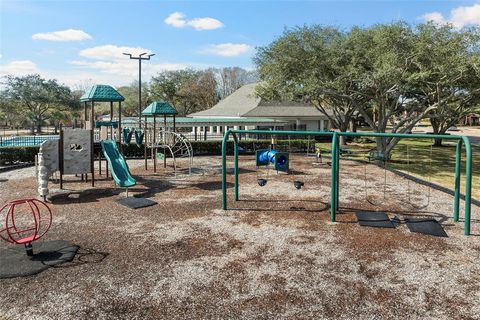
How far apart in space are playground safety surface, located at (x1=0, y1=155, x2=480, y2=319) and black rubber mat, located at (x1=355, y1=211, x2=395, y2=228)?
0.87 ft

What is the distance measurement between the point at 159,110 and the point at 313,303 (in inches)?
590

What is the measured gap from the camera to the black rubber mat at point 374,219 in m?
9.35

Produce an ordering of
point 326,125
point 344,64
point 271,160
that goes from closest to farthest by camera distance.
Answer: point 271,160
point 344,64
point 326,125

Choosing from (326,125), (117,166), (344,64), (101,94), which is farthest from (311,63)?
(326,125)

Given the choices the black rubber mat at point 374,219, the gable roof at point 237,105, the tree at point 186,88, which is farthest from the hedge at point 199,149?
the tree at point 186,88

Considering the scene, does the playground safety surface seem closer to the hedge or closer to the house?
the hedge

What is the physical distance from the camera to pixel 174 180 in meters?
15.8

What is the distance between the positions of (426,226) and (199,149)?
19.0 metres

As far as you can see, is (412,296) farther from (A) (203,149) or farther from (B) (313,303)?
(A) (203,149)

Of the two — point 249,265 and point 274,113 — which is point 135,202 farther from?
point 274,113

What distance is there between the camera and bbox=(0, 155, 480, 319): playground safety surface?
212 inches

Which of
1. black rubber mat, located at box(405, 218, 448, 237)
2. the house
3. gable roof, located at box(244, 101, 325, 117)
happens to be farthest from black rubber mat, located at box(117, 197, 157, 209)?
gable roof, located at box(244, 101, 325, 117)

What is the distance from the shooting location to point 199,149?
26.4 metres

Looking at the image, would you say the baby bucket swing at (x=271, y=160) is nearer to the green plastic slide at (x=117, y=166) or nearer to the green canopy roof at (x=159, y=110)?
the green plastic slide at (x=117, y=166)
